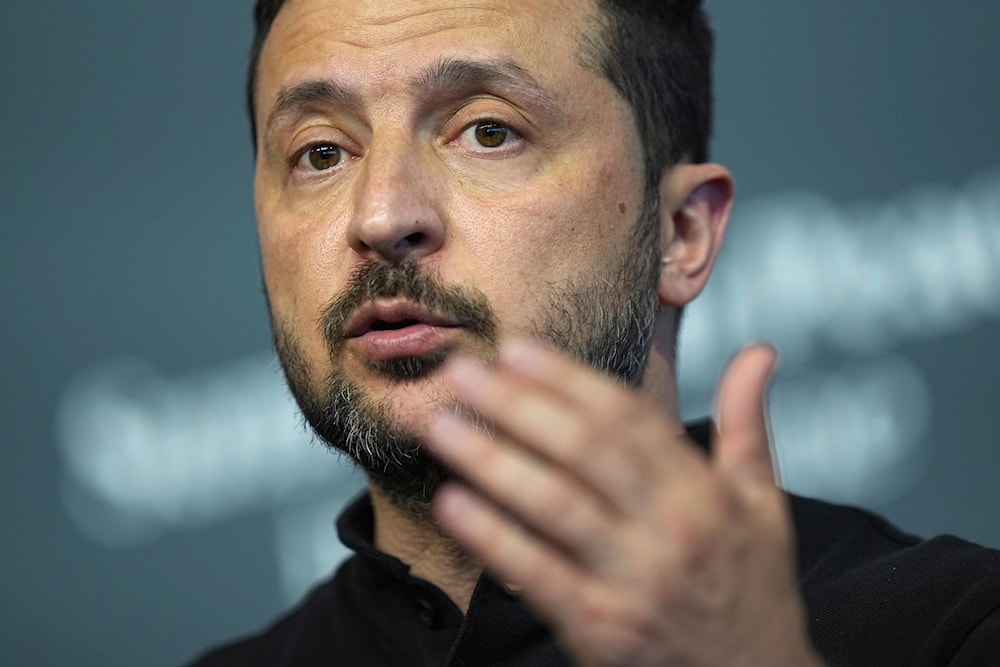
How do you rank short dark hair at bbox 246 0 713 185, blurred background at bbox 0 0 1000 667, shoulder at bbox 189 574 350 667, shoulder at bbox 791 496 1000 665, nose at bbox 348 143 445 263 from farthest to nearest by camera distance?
blurred background at bbox 0 0 1000 667, shoulder at bbox 189 574 350 667, short dark hair at bbox 246 0 713 185, nose at bbox 348 143 445 263, shoulder at bbox 791 496 1000 665

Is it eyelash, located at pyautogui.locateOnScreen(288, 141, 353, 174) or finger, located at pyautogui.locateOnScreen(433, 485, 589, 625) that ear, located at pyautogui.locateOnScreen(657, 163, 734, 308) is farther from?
finger, located at pyautogui.locateOnScreen(433, 485, 589, 625)

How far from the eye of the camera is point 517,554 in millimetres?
715

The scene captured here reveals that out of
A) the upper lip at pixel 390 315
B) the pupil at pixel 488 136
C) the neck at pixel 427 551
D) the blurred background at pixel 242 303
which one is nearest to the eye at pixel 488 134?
the pupil at pixel 488 136

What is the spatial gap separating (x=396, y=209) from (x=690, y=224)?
49 centimetres

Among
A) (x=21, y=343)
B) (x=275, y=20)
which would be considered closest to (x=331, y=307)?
(x=275, y=20)

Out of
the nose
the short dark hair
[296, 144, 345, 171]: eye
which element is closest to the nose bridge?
the nose

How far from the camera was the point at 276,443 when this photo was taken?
7.52 feet

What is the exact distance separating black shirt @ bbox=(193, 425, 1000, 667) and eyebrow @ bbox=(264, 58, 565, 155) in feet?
1.58

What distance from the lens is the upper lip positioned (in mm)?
1239

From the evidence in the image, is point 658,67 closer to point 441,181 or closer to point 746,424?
point 441,181

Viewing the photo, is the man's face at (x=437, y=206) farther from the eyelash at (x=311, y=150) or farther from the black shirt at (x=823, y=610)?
the black shirt at (x=823, y=610)

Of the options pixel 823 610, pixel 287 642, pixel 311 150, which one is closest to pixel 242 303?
pixel 287 642

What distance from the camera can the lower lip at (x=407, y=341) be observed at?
1239 mm

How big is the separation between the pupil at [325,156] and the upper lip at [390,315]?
0.23 meters
